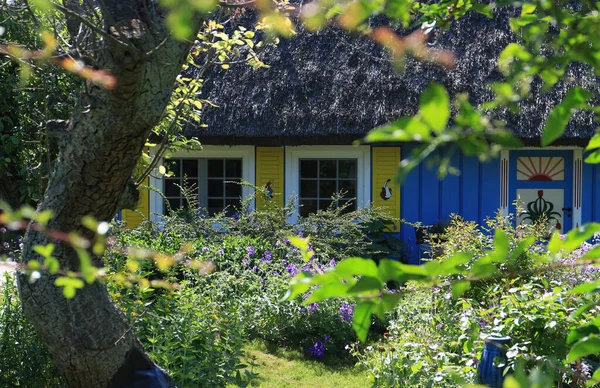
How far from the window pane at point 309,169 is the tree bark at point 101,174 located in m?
6.05

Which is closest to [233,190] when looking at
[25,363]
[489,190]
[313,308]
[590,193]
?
[489,190]

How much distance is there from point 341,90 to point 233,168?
75.0 inches

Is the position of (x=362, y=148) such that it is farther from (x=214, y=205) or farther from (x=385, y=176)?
(x=214, y=205)

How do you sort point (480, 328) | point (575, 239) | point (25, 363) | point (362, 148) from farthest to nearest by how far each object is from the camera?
point (362, 148)
point (480, 328)
point (25, 363)
point (575, 239)

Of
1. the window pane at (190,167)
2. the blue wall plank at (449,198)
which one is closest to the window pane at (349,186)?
the blue wall plank at (449,198)

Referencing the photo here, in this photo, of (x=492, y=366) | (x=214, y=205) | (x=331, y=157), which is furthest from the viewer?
(x=214, y=205)

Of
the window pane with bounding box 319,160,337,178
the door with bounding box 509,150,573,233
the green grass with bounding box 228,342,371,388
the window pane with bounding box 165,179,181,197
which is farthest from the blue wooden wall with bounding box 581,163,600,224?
the window pane with bounding box 165,179,181,197

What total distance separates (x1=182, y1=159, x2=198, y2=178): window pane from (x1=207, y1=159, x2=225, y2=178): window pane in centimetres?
19

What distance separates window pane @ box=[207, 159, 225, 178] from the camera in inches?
362

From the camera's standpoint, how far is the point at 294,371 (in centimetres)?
481

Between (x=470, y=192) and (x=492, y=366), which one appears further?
(x=470, y=192)

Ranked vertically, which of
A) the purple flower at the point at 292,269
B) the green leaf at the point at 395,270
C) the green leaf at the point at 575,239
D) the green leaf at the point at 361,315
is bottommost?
the purple flower at the point at 292,269

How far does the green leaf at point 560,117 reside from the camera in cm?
77

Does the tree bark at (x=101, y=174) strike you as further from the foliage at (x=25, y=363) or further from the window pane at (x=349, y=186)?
the window pane at (x=349, y=186)
